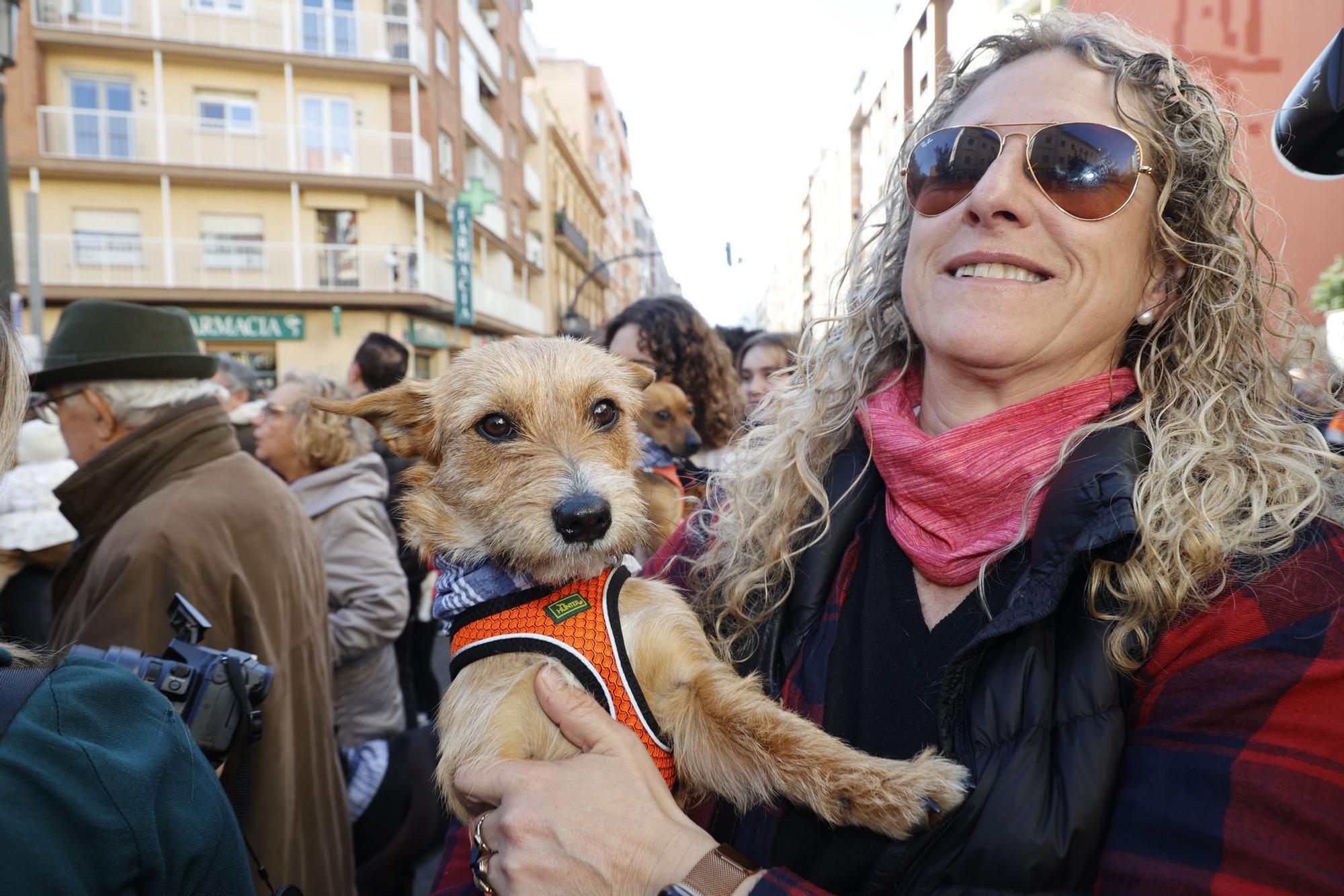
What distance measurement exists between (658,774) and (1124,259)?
1416mm

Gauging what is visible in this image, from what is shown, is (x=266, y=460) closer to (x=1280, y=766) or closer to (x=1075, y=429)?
(x=1075, y=429)

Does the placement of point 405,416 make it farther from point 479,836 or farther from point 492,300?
point 492,300

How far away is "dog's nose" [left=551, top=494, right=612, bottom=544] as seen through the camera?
6.13 ft

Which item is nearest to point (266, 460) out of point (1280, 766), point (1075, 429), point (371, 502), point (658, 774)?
point (371, 502)

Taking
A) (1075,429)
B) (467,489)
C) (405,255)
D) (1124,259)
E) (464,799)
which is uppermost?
(405,255)

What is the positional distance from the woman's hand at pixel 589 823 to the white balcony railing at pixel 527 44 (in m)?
43.7

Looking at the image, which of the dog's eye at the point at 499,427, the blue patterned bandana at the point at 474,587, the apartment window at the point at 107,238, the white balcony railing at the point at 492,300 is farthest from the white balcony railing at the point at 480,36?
the blue patterned bandana at the point at 474,587

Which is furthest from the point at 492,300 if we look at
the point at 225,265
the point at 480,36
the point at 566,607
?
the point at 566,607

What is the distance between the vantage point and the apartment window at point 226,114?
961 inches

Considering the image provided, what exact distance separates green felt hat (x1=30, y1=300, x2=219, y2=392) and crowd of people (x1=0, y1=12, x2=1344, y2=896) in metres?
1.05

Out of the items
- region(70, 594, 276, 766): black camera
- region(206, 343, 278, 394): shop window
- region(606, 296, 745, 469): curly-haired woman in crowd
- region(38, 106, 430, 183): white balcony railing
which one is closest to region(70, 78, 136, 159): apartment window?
region(38, 106, 430, 183): white balcony railing

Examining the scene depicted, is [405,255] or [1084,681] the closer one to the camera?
[1084,681]

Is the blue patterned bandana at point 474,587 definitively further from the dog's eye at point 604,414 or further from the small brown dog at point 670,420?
the small brown dog at point 670,420

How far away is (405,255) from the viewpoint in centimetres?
2556
